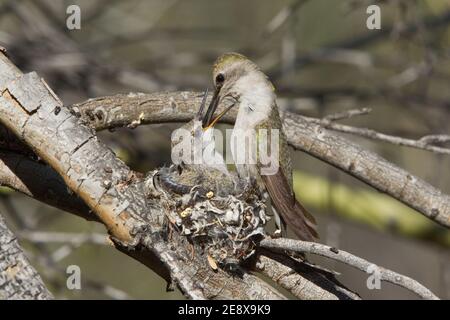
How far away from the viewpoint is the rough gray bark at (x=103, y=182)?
313 centimetres

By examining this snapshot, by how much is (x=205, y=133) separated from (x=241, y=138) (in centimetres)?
25

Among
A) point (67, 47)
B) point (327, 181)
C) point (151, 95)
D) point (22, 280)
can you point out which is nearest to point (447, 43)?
point (327, 181)

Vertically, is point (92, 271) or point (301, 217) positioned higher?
point (301, 217)

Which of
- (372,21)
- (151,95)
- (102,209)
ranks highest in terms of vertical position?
(372,21)

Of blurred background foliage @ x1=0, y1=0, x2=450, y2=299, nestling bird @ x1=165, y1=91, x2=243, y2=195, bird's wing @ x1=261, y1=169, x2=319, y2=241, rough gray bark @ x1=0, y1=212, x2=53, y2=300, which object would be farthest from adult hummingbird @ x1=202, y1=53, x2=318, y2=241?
rough gray bark @ x1=0, y1=212, x2=53, y2=300

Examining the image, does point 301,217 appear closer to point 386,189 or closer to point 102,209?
point 386,189

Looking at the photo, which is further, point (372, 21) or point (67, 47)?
point (67, 47)

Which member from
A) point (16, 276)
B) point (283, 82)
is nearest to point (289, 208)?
point (16, 276)

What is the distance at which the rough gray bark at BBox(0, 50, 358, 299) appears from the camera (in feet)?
10.3

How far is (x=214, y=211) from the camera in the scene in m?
4.20

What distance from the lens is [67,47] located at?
21.0 ft

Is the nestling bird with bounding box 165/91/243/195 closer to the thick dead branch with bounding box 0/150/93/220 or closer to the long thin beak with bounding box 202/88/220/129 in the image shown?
the long thin beak with bounding box 202/88/220/129

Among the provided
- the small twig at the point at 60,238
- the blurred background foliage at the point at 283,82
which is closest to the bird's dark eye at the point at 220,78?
the blurred background foliage at the point at 283,82

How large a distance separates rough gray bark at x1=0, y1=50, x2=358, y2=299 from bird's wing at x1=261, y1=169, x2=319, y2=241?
107 centimetres
